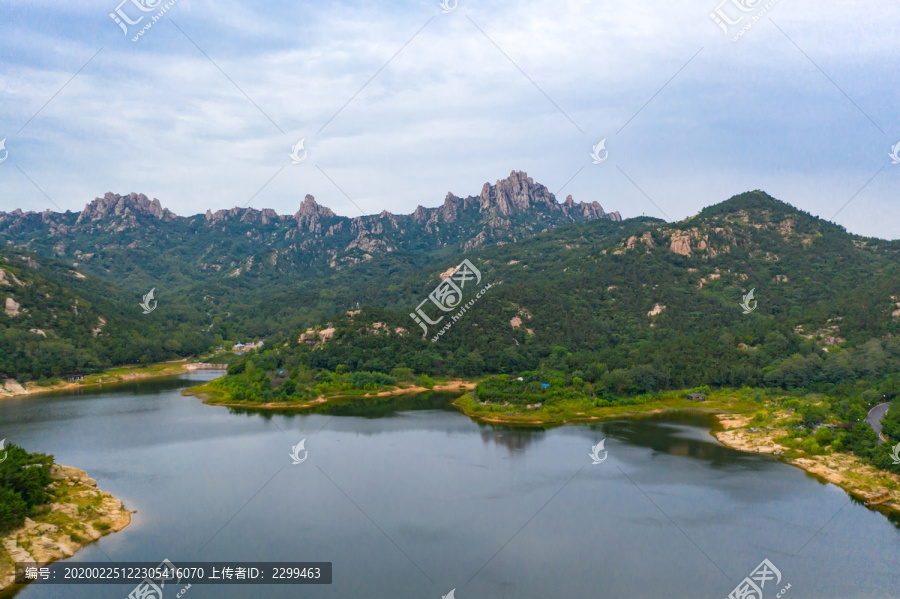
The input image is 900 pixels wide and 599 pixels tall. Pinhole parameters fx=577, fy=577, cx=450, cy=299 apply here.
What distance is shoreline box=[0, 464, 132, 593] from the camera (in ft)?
87.1

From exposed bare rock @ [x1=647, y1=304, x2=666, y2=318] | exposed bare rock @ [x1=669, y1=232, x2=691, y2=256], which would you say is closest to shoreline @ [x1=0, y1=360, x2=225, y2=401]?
exposed bare rock @ [x1=647, y1=304, x2=666, y2=318]


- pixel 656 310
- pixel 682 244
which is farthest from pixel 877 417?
pixel 682 244

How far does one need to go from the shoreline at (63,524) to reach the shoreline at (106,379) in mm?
43210

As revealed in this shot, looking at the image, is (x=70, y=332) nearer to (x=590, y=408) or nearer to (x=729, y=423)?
(x=590, y=408)

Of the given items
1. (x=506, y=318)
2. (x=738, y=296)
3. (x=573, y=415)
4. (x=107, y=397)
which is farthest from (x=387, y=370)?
→ (x=738, y=296)

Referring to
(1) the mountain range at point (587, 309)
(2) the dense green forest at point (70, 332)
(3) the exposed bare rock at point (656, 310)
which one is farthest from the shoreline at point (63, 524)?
(3) the exposed bare rock at point (656, 310)

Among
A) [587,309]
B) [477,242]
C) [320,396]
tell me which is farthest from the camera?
[477,242]

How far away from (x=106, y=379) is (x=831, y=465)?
85412mm

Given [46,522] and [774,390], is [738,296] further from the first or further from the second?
[46,522]

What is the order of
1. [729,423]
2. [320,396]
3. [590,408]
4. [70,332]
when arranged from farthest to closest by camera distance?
1. [70,332]
2. [320,396]
3. [590,408]
4. [729,423]

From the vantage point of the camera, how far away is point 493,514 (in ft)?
106

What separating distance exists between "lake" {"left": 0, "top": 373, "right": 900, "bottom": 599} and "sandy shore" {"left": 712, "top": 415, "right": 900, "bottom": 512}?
129cm

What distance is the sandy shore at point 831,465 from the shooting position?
35500mm

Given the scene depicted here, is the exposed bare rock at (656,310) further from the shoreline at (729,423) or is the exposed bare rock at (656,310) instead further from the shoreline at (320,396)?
the shoreline at (320,396)
